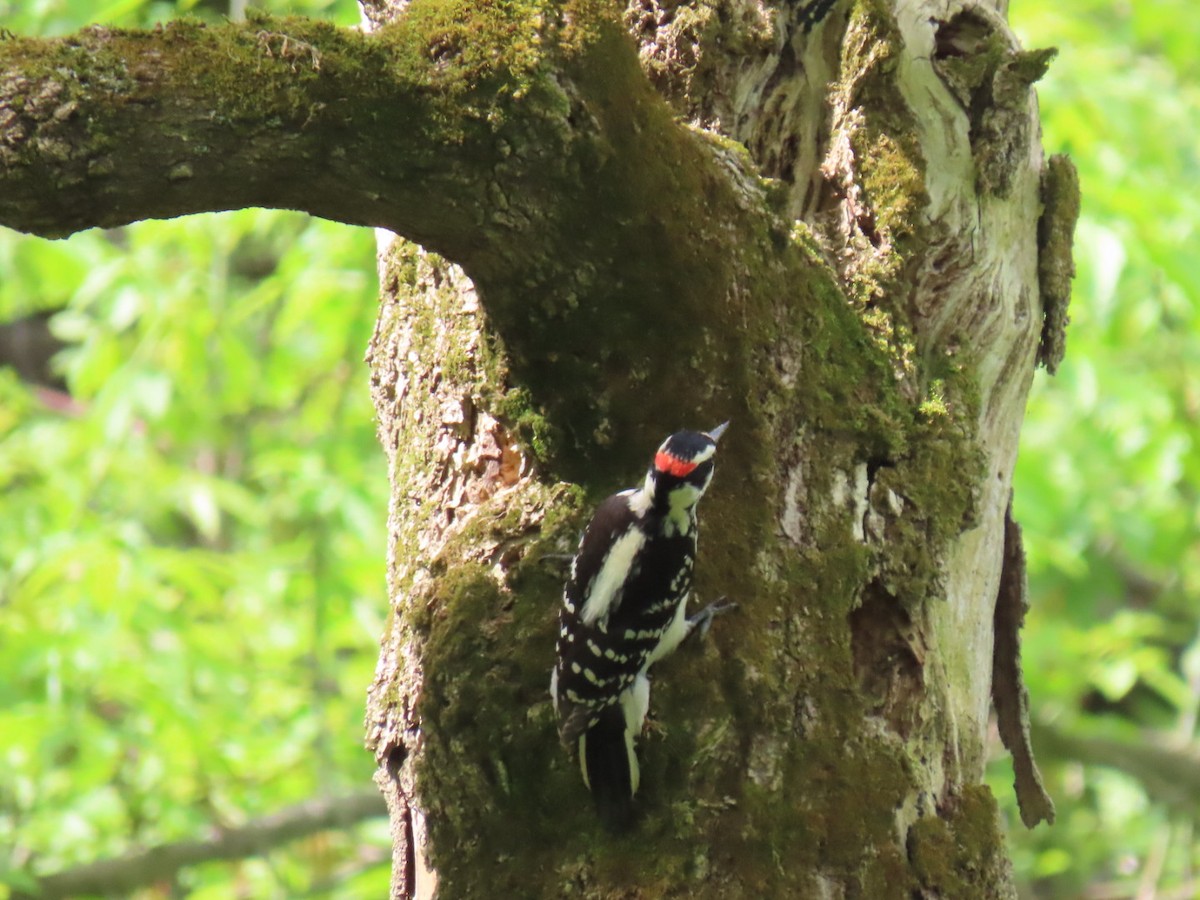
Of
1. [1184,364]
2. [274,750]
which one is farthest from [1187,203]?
[274,750]

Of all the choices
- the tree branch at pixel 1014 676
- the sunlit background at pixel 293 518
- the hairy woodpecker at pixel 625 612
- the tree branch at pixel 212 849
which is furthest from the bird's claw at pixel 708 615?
the tree branch at pixel 212 849

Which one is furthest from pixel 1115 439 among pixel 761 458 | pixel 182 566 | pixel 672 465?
pixel 182 566

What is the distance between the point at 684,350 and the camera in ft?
8.30

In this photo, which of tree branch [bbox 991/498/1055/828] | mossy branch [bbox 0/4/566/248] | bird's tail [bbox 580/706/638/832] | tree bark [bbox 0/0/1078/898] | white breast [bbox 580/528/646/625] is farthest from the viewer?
tree branch [bbox 991/498/1055/828]

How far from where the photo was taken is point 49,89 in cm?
191

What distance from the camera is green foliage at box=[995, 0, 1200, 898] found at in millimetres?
4902

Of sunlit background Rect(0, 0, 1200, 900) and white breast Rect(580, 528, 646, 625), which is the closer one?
white breast Rect(580, 528, 646, 625)

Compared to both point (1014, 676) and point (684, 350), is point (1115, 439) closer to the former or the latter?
point (1014, 676)

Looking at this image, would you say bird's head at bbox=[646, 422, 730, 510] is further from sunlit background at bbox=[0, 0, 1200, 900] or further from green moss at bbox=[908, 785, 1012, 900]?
sunlit background at bbox=[0, 0, 1200, 900]

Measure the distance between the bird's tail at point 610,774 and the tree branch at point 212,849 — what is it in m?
3.40

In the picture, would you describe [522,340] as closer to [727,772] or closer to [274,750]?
[727,772]

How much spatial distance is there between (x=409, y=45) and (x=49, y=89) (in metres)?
0.59

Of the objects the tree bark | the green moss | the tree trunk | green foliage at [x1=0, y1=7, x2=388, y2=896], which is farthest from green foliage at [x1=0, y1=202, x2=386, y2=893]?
the green moss

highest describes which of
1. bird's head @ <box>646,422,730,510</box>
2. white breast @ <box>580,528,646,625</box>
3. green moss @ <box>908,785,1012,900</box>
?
bird's head @ <box>646,422,730,510</box>
